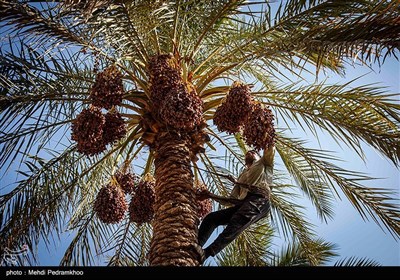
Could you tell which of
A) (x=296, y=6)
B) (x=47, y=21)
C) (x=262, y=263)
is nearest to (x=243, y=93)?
(x=296, y=6)

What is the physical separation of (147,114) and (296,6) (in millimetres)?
1922

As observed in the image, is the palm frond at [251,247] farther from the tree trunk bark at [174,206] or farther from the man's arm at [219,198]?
the tree trunk bark at [174,206]

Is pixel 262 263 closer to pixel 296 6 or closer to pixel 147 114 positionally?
pixel 147 114

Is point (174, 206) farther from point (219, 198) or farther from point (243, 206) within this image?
point (243, 206)

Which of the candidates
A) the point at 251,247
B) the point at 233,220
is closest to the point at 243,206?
the point at 233,220

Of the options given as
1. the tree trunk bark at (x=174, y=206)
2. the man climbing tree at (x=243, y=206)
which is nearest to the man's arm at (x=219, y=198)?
the man climbing tree at (x=243, y=206)

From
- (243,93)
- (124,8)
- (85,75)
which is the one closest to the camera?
(243,93)

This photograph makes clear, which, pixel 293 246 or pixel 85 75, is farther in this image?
pixel 293 246

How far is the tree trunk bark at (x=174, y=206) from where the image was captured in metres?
4.66

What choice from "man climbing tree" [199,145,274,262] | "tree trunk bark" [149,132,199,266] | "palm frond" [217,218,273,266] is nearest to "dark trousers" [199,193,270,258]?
"man climbing tree" [199,145,274,262]

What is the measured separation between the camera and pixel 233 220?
522cm

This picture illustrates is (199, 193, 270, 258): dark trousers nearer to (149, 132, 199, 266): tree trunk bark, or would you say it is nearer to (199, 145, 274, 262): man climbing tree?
(199, 145, 274, 262): man climbing tree

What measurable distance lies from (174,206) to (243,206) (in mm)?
744

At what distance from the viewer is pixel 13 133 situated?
19.1 ft
